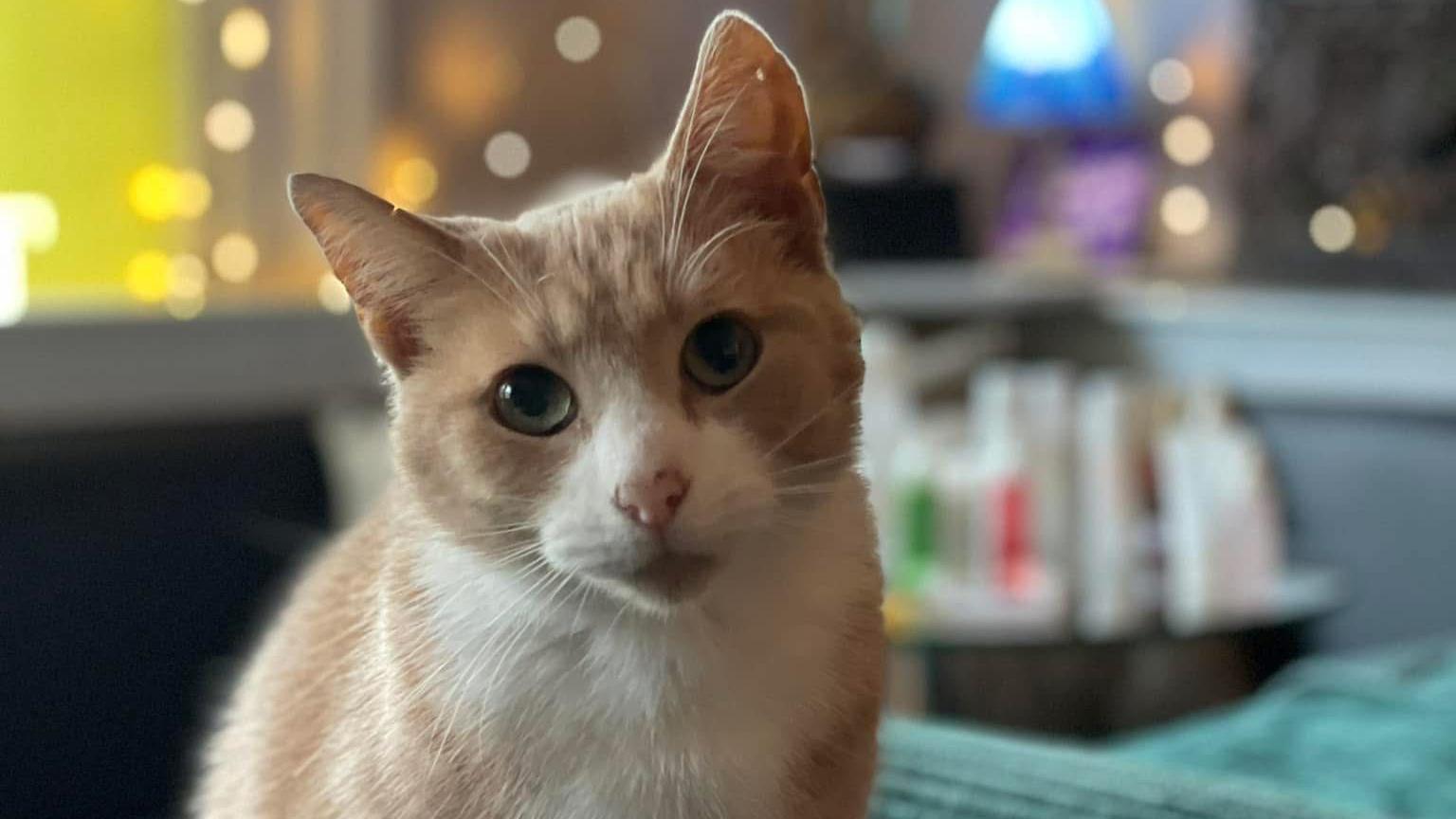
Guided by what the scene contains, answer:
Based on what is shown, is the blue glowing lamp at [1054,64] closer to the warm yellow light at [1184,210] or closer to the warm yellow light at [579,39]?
the warm yellow light at [1184,210]

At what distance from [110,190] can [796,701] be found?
5.84 ft

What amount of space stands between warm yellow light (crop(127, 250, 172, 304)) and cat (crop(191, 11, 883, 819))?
164 cm

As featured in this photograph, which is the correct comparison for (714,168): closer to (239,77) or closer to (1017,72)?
(239,77)

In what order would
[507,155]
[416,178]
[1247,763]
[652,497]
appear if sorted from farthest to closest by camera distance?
1. [507,155]
2. [416,178]
3. [1247,763]
4. [652,497]

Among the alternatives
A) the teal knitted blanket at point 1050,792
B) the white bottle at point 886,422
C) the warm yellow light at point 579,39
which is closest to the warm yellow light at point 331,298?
the warm yellow light at point 579,39

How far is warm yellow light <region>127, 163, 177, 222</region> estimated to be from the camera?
217cm

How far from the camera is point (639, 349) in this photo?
659mm

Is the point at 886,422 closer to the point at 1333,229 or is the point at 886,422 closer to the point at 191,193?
the point at 1333,229

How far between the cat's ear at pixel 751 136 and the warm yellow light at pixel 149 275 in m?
1.70

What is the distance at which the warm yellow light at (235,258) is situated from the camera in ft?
7.44

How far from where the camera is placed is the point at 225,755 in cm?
85

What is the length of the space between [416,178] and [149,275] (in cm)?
43

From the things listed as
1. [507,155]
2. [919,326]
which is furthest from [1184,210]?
[507,155]

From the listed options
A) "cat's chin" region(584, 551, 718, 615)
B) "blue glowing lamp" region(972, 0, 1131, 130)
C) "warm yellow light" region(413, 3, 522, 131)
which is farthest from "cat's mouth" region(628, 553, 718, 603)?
"blue glowing lamp" region(972, 0, 1131, 130)
